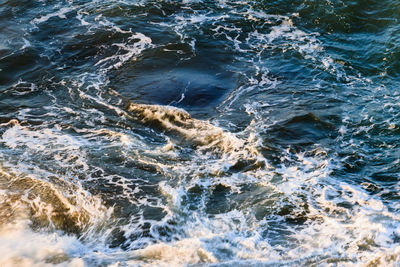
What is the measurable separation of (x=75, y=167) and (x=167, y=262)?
292cm

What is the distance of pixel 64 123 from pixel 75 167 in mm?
1809

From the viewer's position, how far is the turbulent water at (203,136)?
21.1ft

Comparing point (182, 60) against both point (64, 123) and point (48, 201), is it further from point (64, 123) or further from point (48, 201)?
point (48, 201)

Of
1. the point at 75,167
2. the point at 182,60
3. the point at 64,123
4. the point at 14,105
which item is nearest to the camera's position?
the point at 75,167

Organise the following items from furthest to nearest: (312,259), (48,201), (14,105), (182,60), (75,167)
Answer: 1. (182,60)
2. (14,105)
3. (75,167)
4. (48,201)
5. (312,259)

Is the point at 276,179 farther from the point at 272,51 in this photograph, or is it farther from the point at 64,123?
the point at 272,51

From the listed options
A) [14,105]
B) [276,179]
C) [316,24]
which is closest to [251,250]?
[276,179]

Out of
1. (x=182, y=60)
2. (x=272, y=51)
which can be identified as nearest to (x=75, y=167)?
(x=182, y=60)

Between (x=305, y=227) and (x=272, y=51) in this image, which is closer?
(x=305, y=227)

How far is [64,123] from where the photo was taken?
9625 mm

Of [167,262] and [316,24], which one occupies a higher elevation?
[316,24]

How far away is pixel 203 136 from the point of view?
8.90 metres

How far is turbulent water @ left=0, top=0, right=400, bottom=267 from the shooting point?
21.1 ft

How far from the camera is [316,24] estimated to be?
45.0 ft
